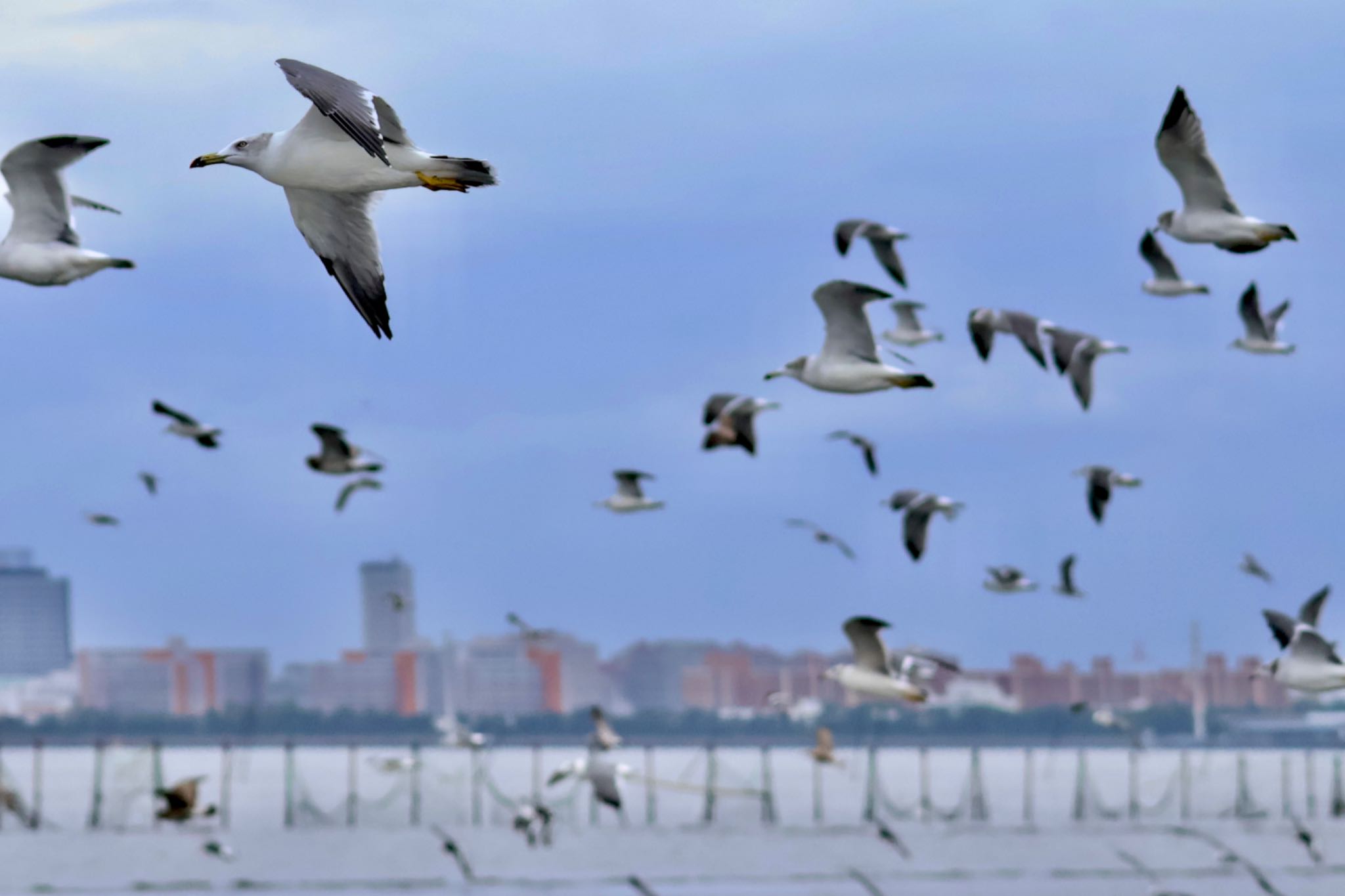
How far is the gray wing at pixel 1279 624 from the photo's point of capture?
2273cm

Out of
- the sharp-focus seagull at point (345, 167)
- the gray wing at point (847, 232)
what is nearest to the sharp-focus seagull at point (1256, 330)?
the gray wing at point (847, 232)

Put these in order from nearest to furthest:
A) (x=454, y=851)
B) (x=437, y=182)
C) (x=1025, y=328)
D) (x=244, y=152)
Answer: (x=437, y=182) < (x=244, y=152) < (x=1025, y=328) < (x=454, y=851)

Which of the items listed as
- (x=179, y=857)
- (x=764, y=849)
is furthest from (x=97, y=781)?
(x=764, y=849)

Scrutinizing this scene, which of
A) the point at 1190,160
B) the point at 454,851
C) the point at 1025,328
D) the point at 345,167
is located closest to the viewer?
the point at 345,167

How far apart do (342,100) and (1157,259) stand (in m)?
18.1

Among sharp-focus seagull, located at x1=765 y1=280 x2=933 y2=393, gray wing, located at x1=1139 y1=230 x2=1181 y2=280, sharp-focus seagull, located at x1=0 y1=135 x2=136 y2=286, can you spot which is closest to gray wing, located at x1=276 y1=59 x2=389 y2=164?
sharp-focus seagull, located at x1=0 y1=135 x2=136 y2=286

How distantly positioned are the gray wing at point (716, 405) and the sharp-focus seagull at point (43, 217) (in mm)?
12864

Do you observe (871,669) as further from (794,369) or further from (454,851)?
(454,851)

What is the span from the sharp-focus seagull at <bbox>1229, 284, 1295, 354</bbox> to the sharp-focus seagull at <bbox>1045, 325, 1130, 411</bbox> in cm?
281

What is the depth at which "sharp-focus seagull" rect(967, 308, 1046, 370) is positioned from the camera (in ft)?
80.4

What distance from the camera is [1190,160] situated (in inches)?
790

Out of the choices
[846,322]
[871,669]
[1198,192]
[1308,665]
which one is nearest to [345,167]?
[846,322]

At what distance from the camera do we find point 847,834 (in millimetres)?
58500

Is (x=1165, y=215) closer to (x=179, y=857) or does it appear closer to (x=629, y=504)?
(x=629, y=504)
